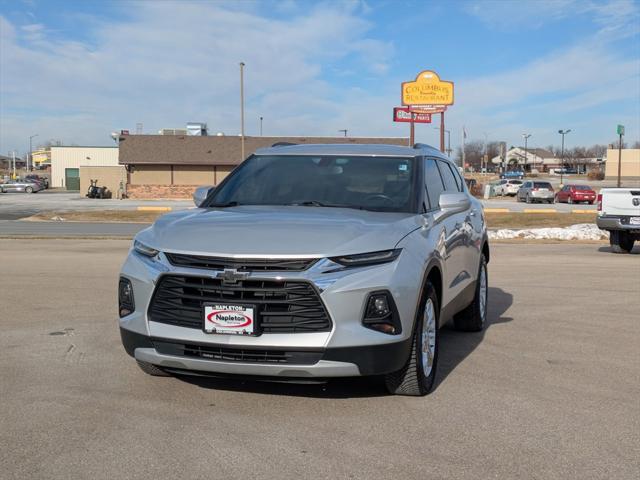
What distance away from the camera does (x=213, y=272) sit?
14.2ft

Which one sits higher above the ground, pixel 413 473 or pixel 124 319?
pixel 124 319

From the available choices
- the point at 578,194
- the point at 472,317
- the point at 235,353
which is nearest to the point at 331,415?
the point at 235,353

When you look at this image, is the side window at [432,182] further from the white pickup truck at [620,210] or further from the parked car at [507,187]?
the parked car at [507,187]

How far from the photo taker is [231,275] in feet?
14.0

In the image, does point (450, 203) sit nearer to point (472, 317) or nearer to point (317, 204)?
point (317, 204)

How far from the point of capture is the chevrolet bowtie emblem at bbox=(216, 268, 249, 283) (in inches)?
168

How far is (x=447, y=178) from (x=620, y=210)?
30.9ft

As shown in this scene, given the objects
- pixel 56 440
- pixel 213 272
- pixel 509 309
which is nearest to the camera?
pixel 56 440

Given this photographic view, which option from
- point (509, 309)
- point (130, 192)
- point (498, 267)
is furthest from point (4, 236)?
point (130, 192)

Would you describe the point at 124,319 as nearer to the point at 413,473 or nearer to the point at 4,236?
the point at 413,473

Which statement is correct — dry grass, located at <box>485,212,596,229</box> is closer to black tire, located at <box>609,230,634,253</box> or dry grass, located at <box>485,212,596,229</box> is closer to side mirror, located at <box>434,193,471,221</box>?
black tire, located at <box>609,230,634,253</box>

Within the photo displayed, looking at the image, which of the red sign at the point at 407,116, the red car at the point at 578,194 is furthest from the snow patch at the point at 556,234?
the red car at the point at 578,194

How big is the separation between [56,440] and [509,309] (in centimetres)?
593

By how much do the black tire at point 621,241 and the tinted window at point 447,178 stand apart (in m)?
9.93
